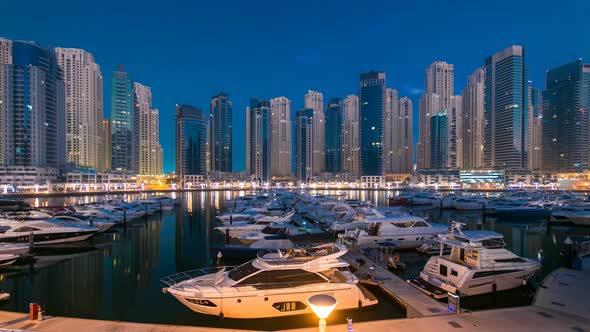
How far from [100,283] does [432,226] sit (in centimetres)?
2524

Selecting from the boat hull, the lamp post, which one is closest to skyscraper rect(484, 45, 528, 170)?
the boat hull

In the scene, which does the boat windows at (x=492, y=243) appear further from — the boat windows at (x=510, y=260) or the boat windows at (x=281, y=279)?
the boat windows at (x=281, y=279)

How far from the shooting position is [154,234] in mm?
34969

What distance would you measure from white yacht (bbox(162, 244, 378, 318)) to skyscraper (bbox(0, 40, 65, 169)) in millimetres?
150602

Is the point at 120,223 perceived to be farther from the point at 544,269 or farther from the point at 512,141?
the point at 512,141

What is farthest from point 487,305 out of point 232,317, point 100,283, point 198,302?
point 100,283

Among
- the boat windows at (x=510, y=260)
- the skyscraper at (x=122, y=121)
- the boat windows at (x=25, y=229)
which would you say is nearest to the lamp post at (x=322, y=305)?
the boat windows at (x=510, y=260)

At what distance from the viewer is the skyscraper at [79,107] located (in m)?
186

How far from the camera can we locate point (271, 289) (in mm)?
12836

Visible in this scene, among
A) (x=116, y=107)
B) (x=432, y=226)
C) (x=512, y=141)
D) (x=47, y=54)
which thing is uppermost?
(x=47, y=54)

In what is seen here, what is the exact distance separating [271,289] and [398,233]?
52.8 feet

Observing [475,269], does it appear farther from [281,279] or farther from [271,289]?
[271,289]

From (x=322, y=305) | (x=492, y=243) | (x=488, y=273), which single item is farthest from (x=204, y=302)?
(x=492, y=243)

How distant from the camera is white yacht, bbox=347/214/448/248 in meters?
25.3
